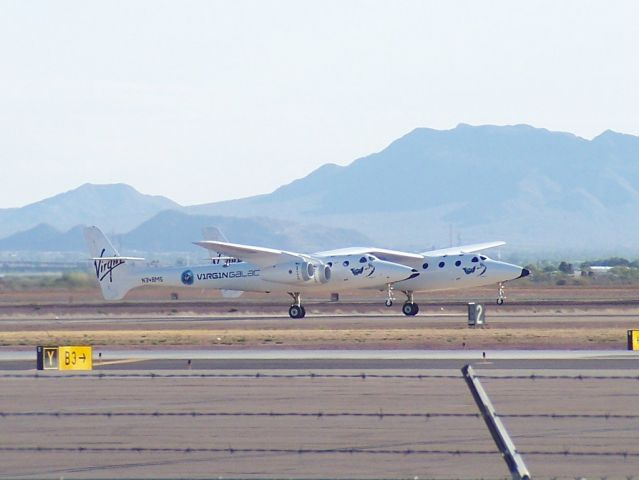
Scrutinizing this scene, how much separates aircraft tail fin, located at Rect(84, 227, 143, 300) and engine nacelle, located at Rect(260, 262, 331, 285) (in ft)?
31.5

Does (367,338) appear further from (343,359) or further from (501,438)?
(501,438)

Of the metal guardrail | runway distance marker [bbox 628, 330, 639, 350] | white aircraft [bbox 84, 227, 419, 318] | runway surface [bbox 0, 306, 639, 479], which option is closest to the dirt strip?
runway distance marker [bbox 628, 330, 639, 350]

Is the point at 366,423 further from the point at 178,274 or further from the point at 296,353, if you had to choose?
the point at 178,274

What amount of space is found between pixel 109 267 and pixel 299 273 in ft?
40.9

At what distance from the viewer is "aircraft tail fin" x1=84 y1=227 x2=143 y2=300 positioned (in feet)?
212

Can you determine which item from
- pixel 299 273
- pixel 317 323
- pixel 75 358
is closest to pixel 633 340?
pixel 75 358

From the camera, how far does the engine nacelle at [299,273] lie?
56.5 metres

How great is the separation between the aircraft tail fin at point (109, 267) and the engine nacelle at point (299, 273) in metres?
9.60

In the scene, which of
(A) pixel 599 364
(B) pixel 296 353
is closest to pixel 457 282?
(B) pixel 296 353

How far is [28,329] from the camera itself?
5112 cm

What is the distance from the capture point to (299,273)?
5644cm

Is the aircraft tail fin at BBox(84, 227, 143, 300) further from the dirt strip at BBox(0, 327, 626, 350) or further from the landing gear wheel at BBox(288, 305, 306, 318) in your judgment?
the dirt strip at BBox(0, 327, 626, 350)

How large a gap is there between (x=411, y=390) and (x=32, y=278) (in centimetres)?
7489

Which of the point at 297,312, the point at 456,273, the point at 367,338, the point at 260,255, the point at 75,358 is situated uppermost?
the point at 260,255
